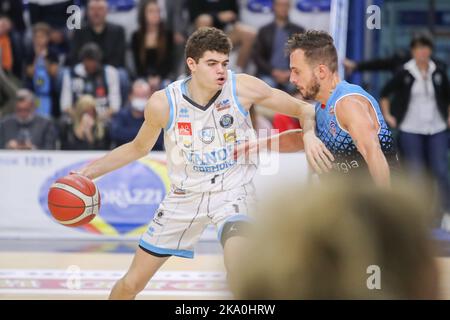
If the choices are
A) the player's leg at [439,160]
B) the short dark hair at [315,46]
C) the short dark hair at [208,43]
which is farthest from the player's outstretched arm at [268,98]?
the player's leg at [439,160]

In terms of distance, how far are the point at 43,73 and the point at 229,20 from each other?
2643mm

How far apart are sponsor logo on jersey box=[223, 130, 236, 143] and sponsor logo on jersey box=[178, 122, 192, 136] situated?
0.79 ft

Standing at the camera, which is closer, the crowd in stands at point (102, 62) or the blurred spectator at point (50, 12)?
the crowd in stands at point (102, 62)

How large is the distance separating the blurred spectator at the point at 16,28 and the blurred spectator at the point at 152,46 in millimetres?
1659

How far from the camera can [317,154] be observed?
400cm

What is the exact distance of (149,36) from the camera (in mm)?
10117

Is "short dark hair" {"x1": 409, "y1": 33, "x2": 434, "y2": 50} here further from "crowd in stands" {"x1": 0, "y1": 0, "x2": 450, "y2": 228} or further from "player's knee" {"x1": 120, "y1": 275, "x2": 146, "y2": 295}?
"player's knee" {"x1": 120, "y1": 275, "x2": 146, "y2": 295}

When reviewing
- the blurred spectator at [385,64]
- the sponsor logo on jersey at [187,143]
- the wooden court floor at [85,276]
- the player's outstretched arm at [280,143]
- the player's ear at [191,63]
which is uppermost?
the player's ear at [191,63]

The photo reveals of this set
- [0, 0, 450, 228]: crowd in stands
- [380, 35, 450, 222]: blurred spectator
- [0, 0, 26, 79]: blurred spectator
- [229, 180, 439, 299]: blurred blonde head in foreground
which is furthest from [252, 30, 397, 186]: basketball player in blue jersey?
[0, 0, 26, 79]: blurred spectator

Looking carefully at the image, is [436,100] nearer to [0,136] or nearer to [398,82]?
[398,82]

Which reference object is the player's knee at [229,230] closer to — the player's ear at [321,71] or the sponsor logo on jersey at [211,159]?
the sponsor logo on jersey at [211,159]

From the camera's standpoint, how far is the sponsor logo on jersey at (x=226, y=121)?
5160 mm

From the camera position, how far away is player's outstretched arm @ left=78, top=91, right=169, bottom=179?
5.06m
